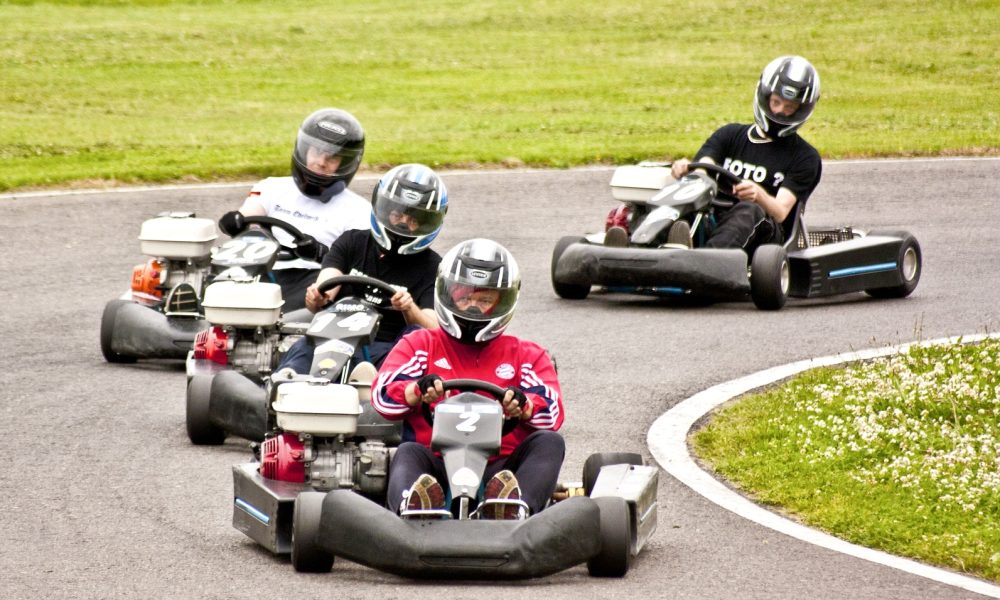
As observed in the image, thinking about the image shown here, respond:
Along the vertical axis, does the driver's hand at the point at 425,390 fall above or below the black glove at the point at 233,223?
above

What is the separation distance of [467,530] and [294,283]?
12.7 feet

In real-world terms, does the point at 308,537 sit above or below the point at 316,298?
below

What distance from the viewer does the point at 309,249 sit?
9281 mm

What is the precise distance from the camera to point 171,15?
3425 cm

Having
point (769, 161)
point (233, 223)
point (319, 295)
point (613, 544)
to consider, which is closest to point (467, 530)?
point (613, 544)

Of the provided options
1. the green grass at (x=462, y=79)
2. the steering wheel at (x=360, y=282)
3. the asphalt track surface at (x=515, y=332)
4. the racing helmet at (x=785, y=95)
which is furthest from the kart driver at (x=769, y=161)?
the green grass at (x=462, y=79)

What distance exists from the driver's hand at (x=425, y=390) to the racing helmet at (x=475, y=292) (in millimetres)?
292

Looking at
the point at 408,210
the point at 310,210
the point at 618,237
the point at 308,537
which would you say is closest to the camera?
the point at 308,537

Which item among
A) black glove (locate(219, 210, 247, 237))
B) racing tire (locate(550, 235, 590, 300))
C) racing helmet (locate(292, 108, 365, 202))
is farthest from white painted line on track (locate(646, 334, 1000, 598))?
black glove (locate(219, 210, 247, 237))

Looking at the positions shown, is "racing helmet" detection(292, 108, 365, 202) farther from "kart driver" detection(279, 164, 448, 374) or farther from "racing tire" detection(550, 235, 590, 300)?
"racing tire" detection(550, 235, 590, 300)

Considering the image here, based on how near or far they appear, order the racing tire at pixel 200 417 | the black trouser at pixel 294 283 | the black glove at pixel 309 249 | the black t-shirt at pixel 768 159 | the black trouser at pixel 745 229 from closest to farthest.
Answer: the racing tire at pixel 200 417, the black trouser at pixel 294 283, the black glove at pixel 309 249, the black trouser at pixel 745 229, the black t-shirt at pixel 768 159

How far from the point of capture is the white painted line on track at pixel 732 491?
6035 mm

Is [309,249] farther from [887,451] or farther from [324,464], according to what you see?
[887,451]

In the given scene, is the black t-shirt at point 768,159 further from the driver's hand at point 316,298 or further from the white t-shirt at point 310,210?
the driver's hand at point 316,298
